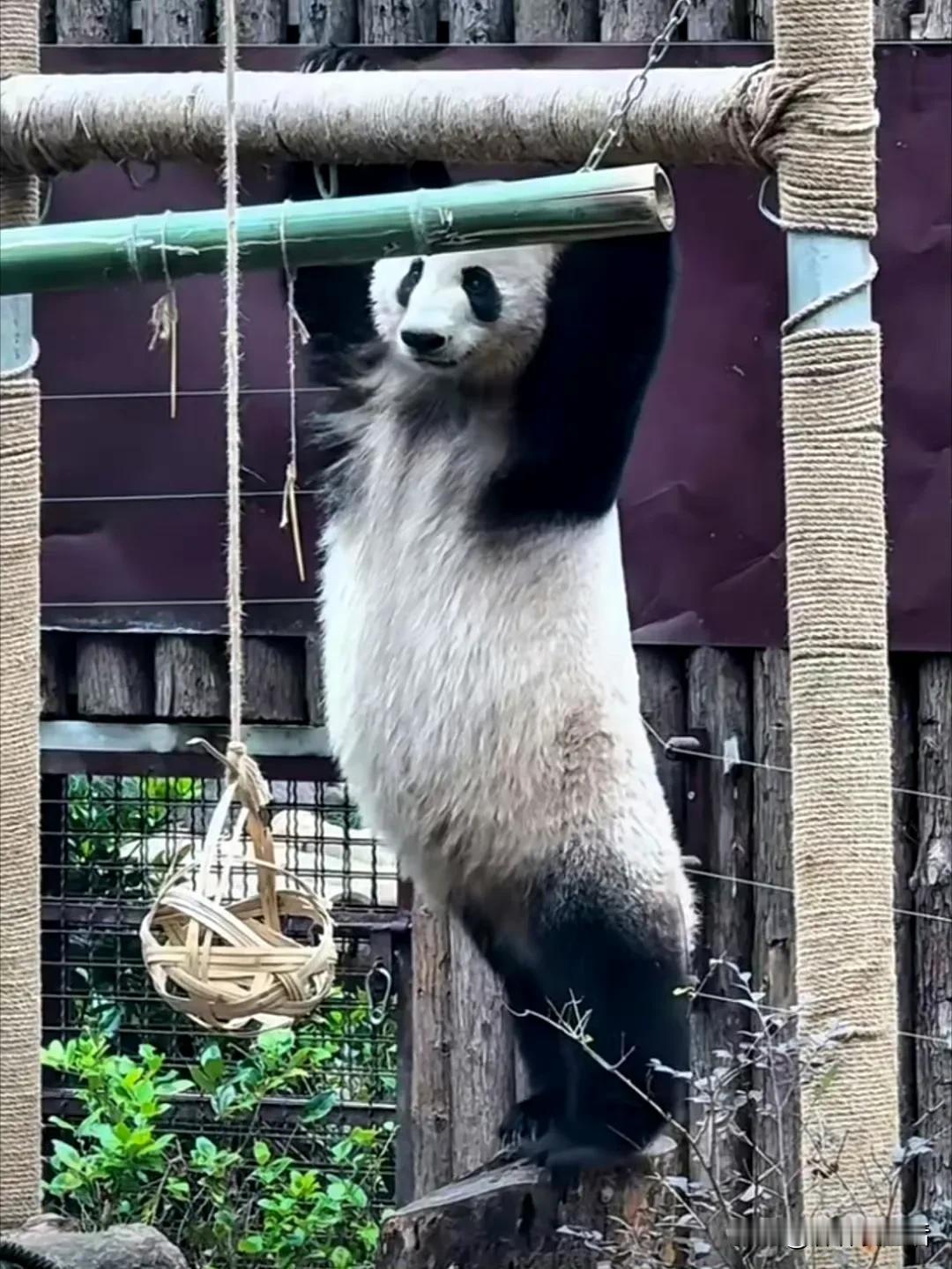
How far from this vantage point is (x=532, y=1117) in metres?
3.09

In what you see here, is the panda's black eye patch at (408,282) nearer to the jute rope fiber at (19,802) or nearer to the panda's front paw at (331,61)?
the panda's front paw at (331,61)

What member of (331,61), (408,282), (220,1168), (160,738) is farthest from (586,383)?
(220,1168)

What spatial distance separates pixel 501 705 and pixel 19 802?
0.73 metres

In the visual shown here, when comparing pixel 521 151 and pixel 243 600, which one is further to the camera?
pixel 243 600

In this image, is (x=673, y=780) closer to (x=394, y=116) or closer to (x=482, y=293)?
(x=482, y=293)

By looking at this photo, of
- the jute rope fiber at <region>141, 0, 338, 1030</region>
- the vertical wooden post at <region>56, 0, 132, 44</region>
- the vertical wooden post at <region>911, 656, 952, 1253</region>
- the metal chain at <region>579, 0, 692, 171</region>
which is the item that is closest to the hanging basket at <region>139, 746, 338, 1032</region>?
the jute rope fiber at <region>141, 0, 338, 1030</region>

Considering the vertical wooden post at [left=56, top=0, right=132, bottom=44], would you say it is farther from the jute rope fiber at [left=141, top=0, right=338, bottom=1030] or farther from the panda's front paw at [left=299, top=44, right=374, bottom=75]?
the jute rope fiber at [left=141, top=0, right=338, bottom=1030]

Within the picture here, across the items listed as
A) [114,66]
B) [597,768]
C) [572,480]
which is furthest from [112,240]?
[114,66]

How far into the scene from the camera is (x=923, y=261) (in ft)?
12.9

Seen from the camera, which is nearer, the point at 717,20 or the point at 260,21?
the point at 717,20

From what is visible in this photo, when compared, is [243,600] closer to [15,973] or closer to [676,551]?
[676,551]

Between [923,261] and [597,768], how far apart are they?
5.15ft

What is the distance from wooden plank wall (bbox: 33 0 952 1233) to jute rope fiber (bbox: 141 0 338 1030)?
5.92 ft

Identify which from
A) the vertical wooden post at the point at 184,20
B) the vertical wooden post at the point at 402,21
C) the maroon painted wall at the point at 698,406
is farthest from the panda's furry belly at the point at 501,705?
the vertical wooden post at the point at 184,20
